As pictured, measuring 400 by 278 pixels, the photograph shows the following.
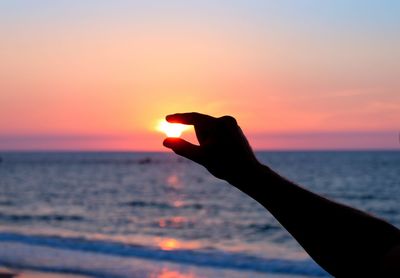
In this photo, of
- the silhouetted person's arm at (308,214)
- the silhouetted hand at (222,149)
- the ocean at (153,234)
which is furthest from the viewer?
the ocean at (153,234)

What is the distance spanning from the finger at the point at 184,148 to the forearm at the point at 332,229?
6.7 inches

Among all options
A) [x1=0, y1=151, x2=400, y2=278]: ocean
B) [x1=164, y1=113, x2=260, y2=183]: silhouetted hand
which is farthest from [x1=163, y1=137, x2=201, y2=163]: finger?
[x1=0, y1=151, x2=400, y2=278]: ocean

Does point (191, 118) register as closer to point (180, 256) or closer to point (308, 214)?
point (308, 214)

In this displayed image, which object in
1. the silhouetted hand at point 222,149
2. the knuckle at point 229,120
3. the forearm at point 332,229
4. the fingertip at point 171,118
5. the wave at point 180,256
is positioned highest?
the fingertip at point 171,118

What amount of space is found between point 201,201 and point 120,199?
504cm

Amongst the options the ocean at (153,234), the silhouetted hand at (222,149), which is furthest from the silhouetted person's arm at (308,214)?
the ocean at (153,234)

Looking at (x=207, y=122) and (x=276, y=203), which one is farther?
(x=207, y=122)

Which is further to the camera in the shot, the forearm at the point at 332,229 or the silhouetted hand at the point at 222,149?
the silhouetted hand at the point at 222,149

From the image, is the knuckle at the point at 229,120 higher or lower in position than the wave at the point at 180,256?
higher

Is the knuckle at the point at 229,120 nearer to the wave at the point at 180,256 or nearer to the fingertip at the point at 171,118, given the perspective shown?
the fingertip at the point at 171,118

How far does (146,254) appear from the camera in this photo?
47.0ft

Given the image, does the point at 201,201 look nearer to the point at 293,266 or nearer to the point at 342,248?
the point at 293,266

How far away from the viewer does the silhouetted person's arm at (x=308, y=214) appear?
1.06 m

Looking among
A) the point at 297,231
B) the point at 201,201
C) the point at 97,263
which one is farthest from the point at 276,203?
the point at 201,201
